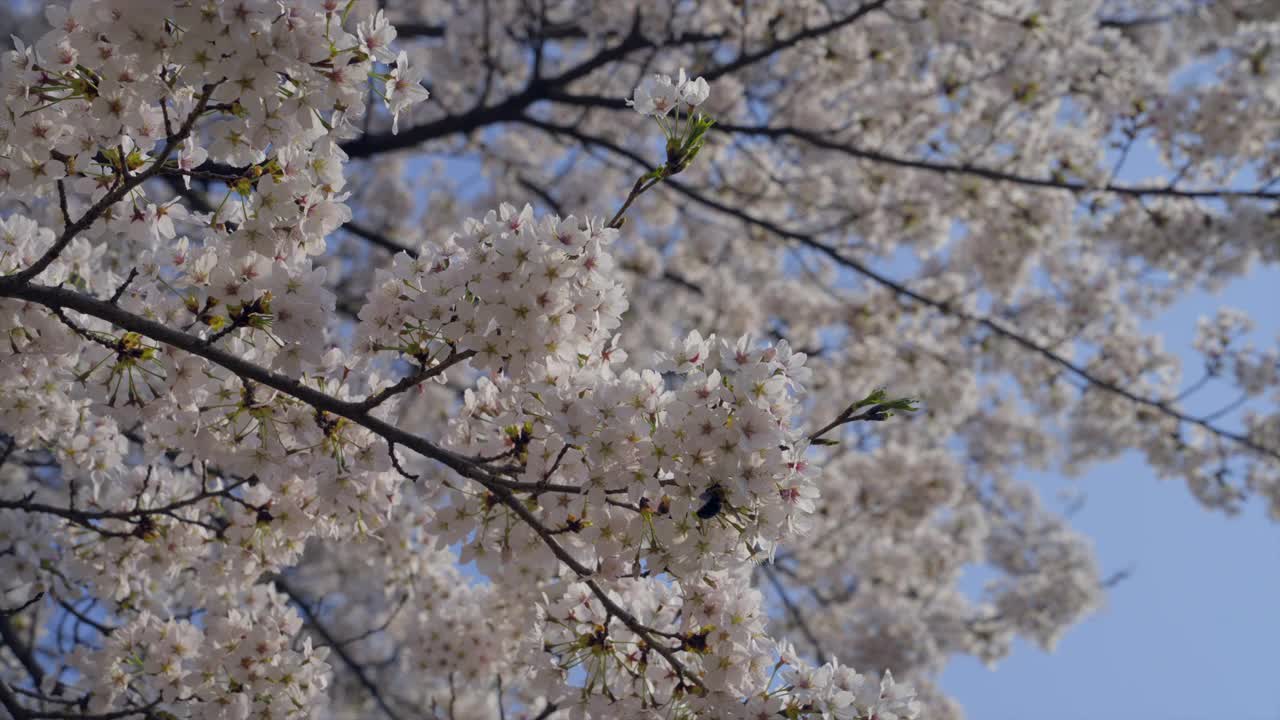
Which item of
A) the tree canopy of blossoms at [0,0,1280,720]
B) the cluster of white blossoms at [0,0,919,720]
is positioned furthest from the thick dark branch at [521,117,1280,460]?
the cluster of white blossoms at [0,0,919,720]

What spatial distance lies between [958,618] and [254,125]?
1076 centimetres

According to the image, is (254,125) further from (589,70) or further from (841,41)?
(841,41)

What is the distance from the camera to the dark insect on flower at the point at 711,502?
2.73 m

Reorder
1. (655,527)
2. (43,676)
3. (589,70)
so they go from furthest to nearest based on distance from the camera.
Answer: (589,70) → (43,676) → (655,527)

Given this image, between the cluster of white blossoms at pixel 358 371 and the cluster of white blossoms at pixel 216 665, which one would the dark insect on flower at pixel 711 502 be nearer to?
the cluster of white blossoms at pixel 358 371

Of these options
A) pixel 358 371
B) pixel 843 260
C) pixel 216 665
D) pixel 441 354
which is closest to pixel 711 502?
pixel 441 354

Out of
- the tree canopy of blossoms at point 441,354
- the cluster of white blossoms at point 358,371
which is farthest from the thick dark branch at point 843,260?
the cluster of white blossoms at point 358,371

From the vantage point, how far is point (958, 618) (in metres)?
11.3

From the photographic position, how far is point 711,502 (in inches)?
108

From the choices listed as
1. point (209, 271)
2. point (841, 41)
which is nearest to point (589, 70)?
point (841, 41)

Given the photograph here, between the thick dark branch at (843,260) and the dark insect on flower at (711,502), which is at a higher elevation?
the thick dark branch at (843,260)

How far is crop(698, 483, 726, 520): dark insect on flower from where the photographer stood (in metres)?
2.73

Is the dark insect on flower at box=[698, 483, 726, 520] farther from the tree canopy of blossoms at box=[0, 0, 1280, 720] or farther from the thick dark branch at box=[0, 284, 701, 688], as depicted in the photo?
the thick dark branch at box=[0, 284, 701, 688]

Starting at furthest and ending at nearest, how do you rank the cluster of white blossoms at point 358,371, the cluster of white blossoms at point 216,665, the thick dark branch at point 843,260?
1. the thick dark branch at point 843,260
2. the cluster of white blossoms at point 216,665
3. the cluster of white blossoms at point 358,371
